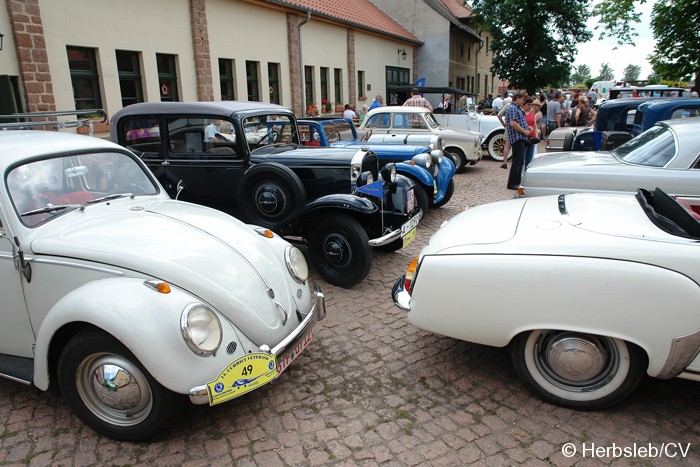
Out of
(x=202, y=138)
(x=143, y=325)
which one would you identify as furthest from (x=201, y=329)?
(x=202, y=138)

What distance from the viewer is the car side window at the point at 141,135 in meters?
5.84

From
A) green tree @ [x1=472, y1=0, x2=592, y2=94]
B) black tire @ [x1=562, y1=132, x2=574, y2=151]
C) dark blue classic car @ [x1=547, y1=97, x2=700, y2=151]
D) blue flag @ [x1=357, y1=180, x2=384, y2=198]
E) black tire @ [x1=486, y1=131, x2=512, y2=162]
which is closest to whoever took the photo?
blue flag @ [x1=357, y1=180, x2=384, y2=198]

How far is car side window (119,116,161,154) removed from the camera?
5.84 meters

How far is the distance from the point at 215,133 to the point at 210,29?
351 inches

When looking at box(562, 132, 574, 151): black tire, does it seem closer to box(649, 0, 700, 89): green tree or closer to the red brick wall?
box(649, 0, 700, 89): green tree

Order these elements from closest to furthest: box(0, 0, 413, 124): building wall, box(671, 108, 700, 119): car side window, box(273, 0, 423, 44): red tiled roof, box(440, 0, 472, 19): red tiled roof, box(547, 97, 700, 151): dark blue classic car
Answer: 1. box(671, 108, 700, 119): car side window
2. box(547, 97, 700, 151): dark blue classic car
3. box(0, 0, 413, 124): building wall
4. box(273, 0, 423, 44): red tiled roof
5. box(440, 0, 472, 19): red tiled roof

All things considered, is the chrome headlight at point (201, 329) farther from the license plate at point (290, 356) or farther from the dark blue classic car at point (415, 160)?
the dark blue classic car at point (415, 160)

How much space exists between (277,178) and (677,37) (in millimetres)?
14921

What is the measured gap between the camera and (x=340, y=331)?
13.3 ft

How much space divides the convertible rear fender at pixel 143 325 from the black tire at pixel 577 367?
173 centimetres

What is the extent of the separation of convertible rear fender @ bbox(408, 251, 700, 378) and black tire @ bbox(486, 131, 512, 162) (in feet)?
38.1

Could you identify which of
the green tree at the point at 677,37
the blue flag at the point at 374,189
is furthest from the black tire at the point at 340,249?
the green tree at the point at 677,37

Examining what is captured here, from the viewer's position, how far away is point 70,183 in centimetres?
334

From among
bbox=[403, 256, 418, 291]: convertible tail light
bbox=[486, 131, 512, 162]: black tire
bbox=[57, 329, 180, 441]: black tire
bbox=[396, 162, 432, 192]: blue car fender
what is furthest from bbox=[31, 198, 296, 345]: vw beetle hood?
bbox=[486, 131, 512, 162]: black tire
